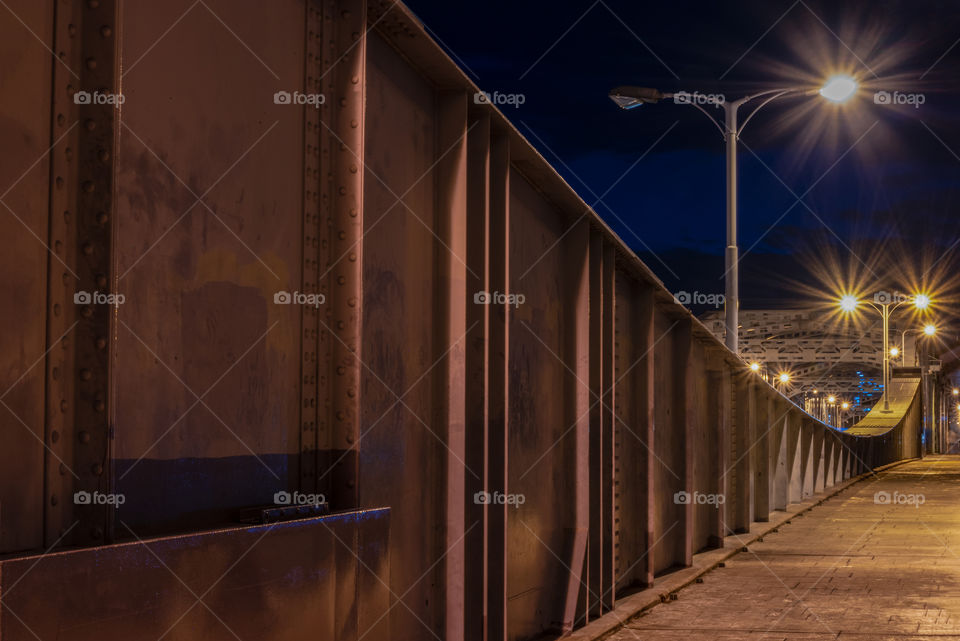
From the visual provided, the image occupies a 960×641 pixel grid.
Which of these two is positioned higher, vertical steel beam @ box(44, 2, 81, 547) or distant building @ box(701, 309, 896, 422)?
distant building @ box(701, 309, 896, 422)

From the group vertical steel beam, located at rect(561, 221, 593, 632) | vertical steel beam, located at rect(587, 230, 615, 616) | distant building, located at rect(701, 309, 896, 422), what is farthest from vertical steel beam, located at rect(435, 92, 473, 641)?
distant building, located at rect(701, 309, 896, 422)

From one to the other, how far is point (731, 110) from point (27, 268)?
17.5 metres

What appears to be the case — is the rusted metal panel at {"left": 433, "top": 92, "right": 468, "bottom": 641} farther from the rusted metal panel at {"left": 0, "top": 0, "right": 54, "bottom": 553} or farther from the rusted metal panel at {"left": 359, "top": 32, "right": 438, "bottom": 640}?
the rusted metal panel at {"left": 0, "top": 0, "right": 54, "bottom": 553}

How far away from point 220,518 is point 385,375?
67.2 inches

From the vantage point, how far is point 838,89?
1788 centimetres

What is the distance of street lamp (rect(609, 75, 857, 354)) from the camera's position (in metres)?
17.9

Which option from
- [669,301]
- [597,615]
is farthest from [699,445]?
[597,615]

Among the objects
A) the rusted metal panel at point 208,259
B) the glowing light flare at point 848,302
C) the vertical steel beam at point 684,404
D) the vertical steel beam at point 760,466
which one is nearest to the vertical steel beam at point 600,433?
the vertical steel beam at point 684,404

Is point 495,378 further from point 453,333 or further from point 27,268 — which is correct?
point 27,268

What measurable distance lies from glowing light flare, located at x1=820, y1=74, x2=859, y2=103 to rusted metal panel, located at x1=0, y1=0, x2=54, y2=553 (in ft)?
52.1

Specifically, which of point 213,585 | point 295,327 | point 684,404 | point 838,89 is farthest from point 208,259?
point 838,89

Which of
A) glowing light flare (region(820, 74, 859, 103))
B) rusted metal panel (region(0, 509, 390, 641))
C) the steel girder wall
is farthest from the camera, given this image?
glowing light flare (region(820, 74, 859, 103))

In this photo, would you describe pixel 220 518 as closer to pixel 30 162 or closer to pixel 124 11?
pixel 30 162

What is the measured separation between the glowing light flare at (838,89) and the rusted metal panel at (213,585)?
14557mm
